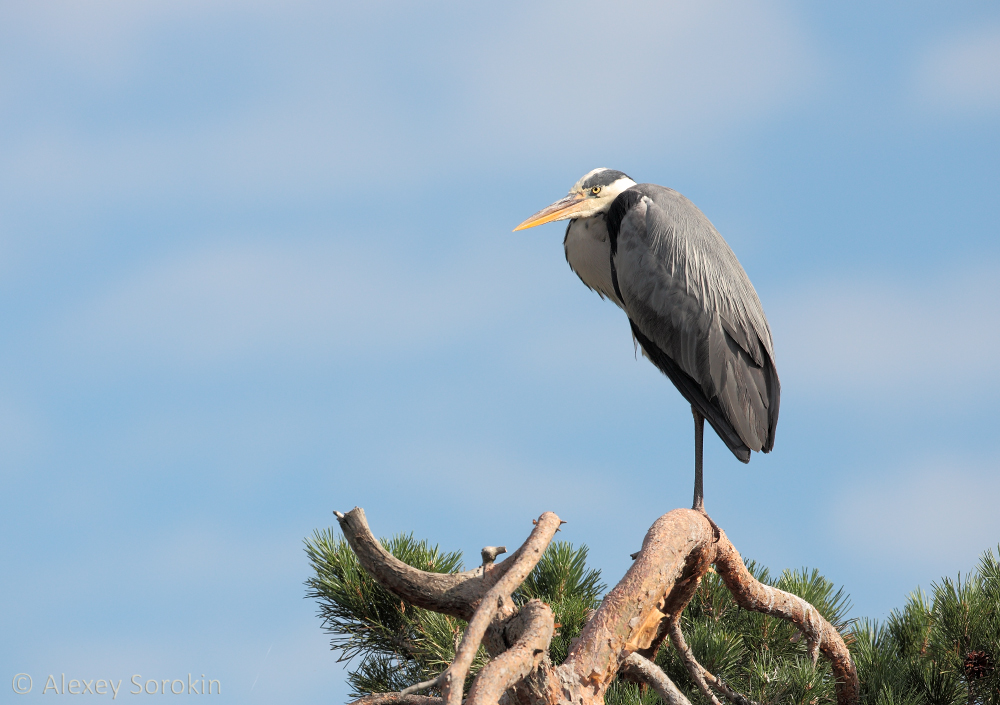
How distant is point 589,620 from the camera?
9.18 feet

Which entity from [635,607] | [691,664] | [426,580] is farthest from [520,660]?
[691,664]

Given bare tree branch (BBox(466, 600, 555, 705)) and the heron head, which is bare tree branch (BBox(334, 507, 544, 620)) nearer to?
bare tree branch (BBox(466, 600, 555, 705))

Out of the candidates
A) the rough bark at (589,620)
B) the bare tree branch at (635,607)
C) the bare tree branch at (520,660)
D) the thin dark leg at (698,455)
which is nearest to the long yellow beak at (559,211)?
the thin dark leg at (698,455)

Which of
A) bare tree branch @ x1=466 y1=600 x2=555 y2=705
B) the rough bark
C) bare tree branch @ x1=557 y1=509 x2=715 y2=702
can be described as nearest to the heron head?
the rough bark

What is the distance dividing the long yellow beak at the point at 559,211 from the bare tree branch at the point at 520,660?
2876 millimetres

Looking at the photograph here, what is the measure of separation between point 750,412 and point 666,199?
4.14ft

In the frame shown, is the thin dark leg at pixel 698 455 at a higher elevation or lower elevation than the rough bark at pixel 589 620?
higher

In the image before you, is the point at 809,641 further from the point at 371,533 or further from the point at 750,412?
the point at 371,533

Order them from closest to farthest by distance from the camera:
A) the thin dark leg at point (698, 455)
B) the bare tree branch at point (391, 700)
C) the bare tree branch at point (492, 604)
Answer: the bare tree branch at point (492, 604) → the bare tree branch at point (391, 700) → the thin dark leg at point (698, 455)

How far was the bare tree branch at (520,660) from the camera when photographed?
2.14 meters

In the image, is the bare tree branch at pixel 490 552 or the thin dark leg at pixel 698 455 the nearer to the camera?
the bare tree branch at pixel 490 552

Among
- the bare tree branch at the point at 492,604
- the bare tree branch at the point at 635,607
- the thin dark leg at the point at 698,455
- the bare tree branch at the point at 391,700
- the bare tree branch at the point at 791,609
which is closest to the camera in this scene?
the bare tree branch at the point at 492,604

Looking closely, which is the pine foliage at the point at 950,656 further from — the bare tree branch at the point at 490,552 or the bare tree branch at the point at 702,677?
the bare tree branch at the point at 490,552

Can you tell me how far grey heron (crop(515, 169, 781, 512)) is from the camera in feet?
14.2
